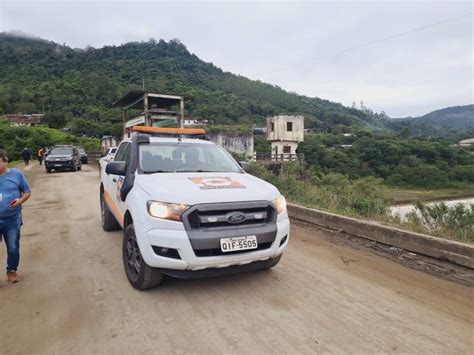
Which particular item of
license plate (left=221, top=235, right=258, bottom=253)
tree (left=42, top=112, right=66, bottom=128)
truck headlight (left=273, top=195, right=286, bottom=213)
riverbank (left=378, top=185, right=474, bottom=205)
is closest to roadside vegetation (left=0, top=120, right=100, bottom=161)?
tree (left=42, top=112, right=66, bottom=128)

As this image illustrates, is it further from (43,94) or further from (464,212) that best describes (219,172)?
(43,94)

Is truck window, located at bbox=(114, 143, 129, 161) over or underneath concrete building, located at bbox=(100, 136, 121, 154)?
underneath

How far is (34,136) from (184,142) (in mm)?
48347

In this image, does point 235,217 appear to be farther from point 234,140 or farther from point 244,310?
point 234,140

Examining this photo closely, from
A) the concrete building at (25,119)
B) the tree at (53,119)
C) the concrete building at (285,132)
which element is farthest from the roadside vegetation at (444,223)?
the concrete building at (25,119)

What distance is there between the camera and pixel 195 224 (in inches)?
133

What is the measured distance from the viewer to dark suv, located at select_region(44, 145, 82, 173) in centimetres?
2070

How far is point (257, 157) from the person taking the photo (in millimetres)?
43562

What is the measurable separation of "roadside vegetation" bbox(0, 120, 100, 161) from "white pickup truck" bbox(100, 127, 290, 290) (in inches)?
1737

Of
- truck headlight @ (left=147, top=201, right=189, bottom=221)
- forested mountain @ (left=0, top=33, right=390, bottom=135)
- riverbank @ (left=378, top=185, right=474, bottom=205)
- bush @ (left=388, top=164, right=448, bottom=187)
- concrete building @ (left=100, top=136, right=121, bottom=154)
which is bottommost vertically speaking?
riverbank @ (left=378, top=185, right=474, bottom=205)

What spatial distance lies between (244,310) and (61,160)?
68.3 ft

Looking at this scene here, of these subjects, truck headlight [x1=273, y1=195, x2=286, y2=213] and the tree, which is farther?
the tree

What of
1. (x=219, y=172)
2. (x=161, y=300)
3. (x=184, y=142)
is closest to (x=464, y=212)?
(x=219, y=172)

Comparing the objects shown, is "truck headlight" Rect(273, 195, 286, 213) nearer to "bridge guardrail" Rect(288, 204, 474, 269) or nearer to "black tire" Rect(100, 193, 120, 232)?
"bridge guardrail" Rect(288, 204, 474, 269)
